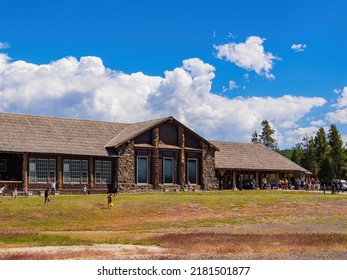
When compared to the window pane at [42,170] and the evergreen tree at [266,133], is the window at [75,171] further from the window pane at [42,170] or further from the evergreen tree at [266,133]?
the evergreen tree at [266,133]

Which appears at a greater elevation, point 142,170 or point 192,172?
point 142,170

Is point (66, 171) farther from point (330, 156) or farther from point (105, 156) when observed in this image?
point (330, 156)

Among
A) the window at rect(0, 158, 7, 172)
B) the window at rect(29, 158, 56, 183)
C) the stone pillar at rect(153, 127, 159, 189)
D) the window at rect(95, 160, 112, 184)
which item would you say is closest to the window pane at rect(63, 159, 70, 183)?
the window at rect(29, 158, 56, 183)

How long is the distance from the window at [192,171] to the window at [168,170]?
2.53 m

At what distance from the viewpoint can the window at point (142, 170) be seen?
61062mm

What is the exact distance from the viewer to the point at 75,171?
188ft

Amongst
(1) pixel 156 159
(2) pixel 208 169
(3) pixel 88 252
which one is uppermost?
(1) pixel 156 159

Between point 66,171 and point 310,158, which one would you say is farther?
point 310,158

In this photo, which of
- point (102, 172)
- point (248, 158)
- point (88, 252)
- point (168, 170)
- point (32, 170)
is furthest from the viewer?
point (248, 158)

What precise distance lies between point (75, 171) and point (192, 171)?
14.0 metres

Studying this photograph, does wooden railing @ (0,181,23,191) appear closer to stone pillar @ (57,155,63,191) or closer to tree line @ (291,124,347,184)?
stone pillar @ (57,155,63,191)

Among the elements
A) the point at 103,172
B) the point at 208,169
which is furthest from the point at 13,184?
the point at 208,169

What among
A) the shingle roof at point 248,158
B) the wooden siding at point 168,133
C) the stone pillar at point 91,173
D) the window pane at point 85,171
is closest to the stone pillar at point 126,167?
the stone pillar at point 91,173

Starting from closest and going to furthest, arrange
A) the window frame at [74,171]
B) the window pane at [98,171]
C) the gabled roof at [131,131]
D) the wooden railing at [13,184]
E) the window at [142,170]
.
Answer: the wooden railing at [13,184] → the window frame at [74,171] → the window pane at [98,171] → the gabled roof at [131,131] → the window at [142,170]
